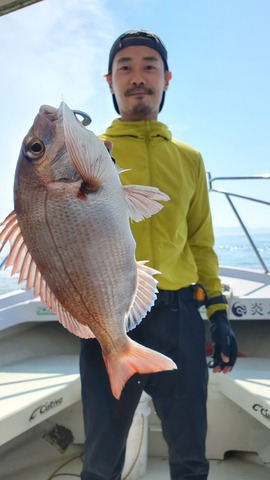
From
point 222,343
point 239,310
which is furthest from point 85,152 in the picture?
point 239,310

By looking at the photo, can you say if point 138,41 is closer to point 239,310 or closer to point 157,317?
point 157,317

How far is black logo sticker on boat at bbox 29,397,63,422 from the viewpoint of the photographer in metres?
2.54

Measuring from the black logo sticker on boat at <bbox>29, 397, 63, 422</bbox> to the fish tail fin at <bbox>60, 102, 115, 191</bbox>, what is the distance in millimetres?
1880

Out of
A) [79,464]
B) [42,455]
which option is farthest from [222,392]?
[42,455]

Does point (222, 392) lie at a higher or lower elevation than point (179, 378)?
lower

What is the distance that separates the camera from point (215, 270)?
7.38ft

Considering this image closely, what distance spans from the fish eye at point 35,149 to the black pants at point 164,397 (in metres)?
1.00

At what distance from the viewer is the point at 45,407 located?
2656 millimetres

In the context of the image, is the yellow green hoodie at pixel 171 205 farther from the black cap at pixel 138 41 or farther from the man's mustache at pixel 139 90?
the black cap at pixel 138 41

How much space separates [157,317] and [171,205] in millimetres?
523

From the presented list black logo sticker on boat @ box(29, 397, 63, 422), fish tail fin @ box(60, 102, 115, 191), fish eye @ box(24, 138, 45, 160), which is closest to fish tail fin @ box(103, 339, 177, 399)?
fish tail fin @ box(60, 102, 115, 191)

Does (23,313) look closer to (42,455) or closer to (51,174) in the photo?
(42,455)

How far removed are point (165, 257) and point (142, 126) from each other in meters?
0.65

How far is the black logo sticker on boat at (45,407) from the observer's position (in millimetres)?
2538
